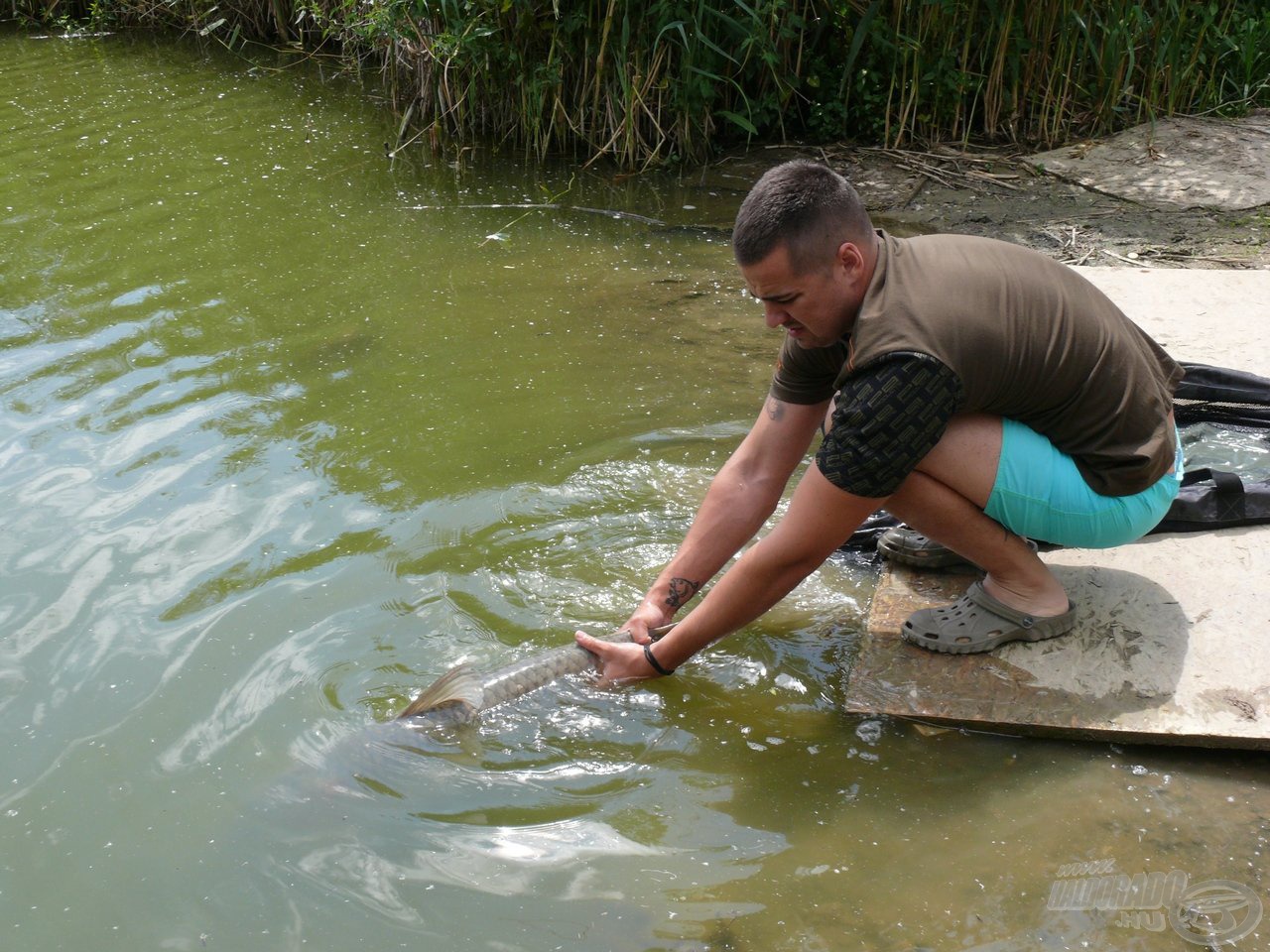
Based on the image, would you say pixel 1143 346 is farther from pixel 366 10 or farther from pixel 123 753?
pixel 366 10

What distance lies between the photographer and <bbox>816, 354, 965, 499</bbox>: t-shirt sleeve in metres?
2.67

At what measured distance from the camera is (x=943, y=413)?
2744 millimetres

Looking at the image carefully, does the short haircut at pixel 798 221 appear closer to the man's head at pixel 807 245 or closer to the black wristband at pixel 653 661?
the man's head at pixel 807 245

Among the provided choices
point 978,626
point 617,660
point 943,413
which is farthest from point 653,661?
point 943,413

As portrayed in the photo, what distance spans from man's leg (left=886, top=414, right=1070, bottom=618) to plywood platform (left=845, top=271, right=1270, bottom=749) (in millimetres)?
159

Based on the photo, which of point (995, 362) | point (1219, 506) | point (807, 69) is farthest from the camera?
point (807, 69)

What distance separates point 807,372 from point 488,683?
1.20 meters

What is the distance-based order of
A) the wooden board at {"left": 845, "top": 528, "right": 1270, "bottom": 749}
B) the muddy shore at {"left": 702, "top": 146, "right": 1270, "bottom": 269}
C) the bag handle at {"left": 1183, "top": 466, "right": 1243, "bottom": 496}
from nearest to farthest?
the wooden board at {"left": 845, "top": 528, "right": 1270, "bottom": 749} → the bag handle at {"left": 1183, "top": 466, "right": 1243, "bottom": 496} → the muddy shore at {"left": 702, "top": 146, "right": 1270, "bottom": 269}

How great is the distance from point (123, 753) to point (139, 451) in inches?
66.0

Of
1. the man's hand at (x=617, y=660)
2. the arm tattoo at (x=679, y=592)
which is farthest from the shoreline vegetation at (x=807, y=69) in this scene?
the man's hand at (x=617, y=660)

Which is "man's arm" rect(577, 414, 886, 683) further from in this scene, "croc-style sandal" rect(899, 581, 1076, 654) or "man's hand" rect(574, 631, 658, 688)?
"croc-style sandal" rect(899, 581, 1076, 654)

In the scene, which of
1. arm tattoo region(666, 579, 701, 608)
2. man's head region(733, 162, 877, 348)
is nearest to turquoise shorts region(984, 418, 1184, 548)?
man's head region(733, 162, 877, 348)

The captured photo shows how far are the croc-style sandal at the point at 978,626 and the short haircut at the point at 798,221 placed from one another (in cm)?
109

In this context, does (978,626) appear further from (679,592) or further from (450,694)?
(450,694)
